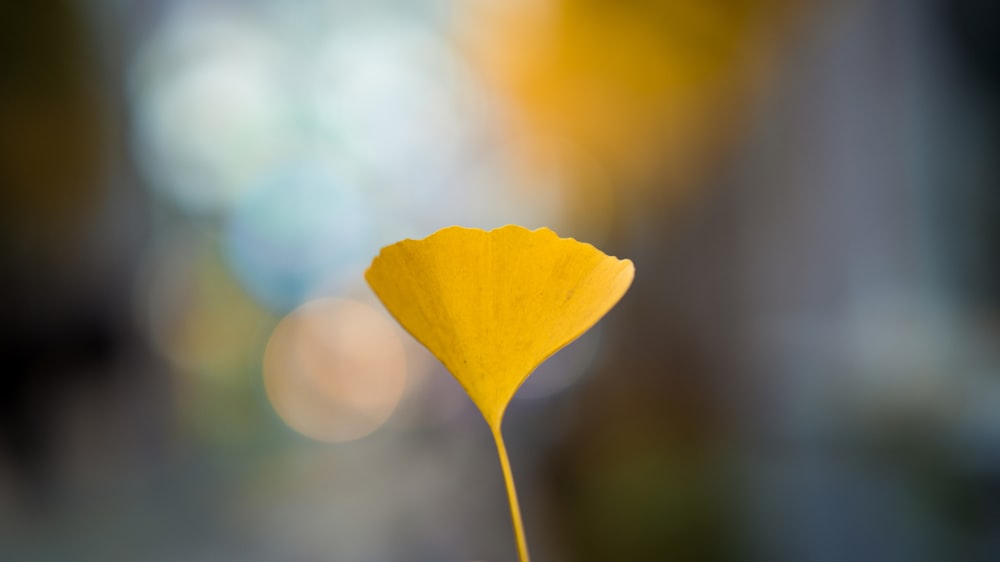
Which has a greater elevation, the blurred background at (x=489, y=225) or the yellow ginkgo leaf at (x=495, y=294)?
the blurred background at (x=489, y=225)

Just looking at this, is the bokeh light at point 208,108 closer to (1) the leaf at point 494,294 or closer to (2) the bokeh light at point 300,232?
(2) the bokeh light at point 300,232

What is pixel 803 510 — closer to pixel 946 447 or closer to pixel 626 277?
pixel 946 447

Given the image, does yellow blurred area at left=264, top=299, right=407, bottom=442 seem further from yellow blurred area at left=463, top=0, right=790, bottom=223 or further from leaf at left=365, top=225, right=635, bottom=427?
leaf at left=365, top=225, right=635, bottom=427

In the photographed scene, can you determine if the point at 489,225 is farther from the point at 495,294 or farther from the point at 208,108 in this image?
the point at 495,294

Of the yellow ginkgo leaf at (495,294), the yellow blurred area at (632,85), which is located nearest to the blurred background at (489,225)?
the yellow blurred area at (632,85)

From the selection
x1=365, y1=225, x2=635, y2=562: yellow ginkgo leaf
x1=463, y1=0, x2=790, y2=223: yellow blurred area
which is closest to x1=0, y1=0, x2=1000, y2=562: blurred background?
x1=463, y1=0, x2=790, y2=223: yellow blurred area

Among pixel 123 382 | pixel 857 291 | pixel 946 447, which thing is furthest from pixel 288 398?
pixel 946 447
